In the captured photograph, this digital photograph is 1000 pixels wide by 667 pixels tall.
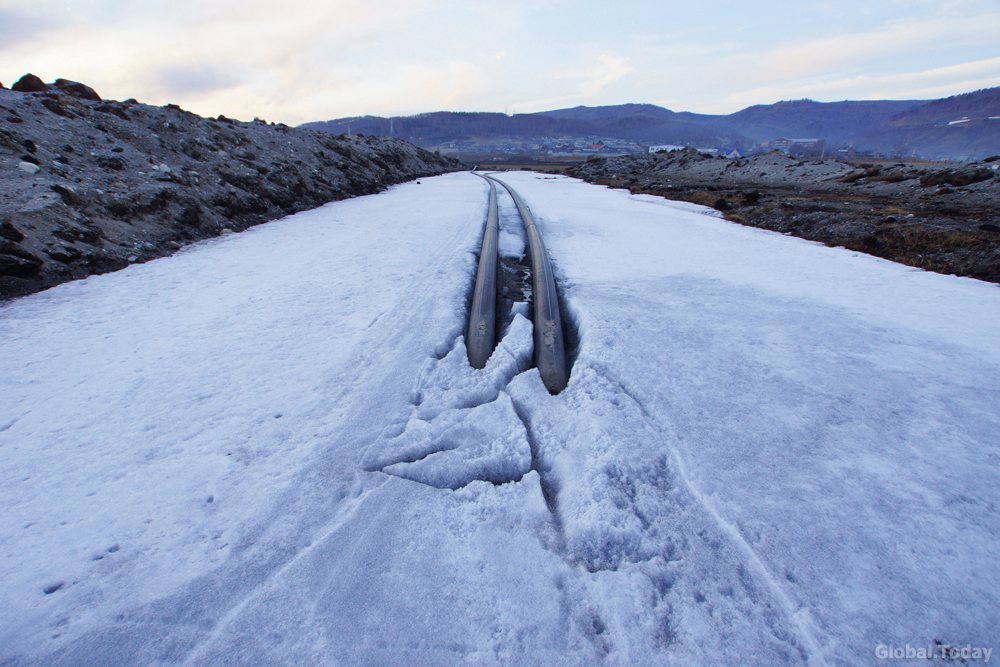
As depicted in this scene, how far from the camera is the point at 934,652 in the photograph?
128 centimetres

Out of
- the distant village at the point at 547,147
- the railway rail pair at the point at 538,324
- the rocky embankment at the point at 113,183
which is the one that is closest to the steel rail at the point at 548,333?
the railway rail pair at the point at 538,324

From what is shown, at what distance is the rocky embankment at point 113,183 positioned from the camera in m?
4.23

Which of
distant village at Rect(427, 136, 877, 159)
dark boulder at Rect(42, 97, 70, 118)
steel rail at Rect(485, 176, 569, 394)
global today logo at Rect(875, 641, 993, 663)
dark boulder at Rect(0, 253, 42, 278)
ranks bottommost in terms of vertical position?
global today logo at Rect(875, 641, 993, 663)

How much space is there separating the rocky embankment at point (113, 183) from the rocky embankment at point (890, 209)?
32.3 feet

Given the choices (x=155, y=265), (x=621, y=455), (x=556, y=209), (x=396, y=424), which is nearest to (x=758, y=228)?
(x=556, y=209)

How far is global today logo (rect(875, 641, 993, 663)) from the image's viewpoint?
127 centimetres

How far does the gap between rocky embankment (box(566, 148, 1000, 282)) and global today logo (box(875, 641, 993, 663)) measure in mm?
5505

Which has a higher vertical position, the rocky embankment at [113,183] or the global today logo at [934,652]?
the rocky embankment at [113,183]

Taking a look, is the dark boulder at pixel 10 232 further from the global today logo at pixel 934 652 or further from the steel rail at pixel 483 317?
the global today logo at pixel 934 652

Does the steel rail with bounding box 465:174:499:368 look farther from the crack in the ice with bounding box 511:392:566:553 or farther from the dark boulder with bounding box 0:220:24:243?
the dark boulder with bounding box 0:220:24:243

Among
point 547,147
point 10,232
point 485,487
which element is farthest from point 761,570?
point 547,147

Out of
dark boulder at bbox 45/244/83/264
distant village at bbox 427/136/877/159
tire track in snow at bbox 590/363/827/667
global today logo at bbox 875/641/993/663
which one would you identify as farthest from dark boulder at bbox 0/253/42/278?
distant village at bbox 427/136/877/159

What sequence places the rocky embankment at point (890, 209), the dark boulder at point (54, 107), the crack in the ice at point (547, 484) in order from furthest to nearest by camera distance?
1. the dark boulder at point (54, 107)
2. the rocky embankment at point (890, 209)
3. the crack in the ice at point (547, 484)

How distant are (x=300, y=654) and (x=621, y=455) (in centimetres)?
151
